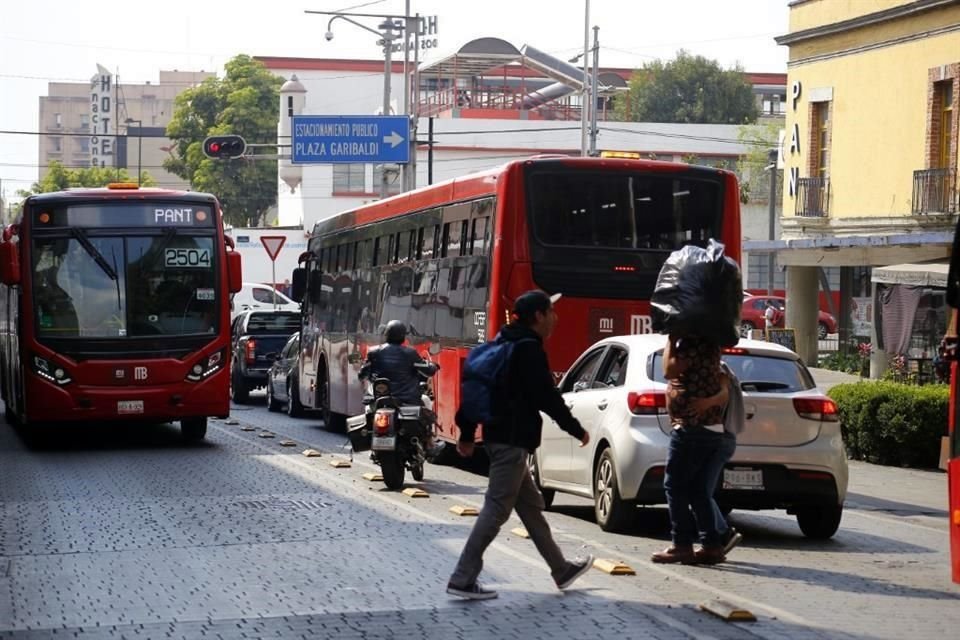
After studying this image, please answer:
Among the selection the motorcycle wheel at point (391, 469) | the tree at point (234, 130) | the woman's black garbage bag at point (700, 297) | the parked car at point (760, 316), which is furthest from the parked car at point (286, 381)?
the tree at point (234, 130)

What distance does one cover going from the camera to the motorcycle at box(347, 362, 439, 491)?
16.6 m

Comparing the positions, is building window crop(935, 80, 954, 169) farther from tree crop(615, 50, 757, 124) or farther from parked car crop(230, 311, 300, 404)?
tree crop(615, 50, 757, 124)

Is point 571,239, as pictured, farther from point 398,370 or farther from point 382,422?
Result: point 382,422

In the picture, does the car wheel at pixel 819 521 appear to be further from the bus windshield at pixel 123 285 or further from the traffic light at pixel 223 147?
the traffic light at pixel 223 147

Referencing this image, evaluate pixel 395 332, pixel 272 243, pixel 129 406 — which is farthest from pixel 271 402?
pixel 395 332

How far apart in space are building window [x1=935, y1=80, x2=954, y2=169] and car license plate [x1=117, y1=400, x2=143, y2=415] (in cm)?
1807

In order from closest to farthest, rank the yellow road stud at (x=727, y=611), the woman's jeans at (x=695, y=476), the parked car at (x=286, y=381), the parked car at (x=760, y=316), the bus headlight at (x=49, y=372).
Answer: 1. the yellow road stud at (x=727, y=611)
2. the woman's jeans at (x=695, y=476)
3. the bus headlight at (x=49, y=372)
4. the parked car at (x=286, y=381)
5. the parked car at (x=760, y=316)

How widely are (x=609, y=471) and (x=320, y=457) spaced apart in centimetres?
820

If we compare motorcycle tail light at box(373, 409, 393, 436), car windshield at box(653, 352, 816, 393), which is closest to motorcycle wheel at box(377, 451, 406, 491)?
motorcycle tail light at box(373, 409, 393, 436)

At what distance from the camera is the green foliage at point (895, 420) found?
20.8 meters

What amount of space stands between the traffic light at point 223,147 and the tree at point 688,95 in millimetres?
63480

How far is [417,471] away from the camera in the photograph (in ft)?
57.6

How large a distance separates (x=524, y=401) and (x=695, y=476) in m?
1.93

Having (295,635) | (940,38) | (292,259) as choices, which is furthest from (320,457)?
(292,259)
